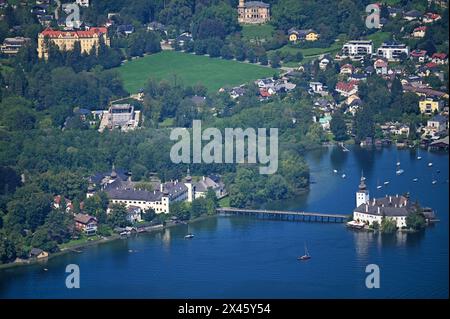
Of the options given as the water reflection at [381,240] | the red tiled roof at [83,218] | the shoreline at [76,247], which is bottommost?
the shoreline at [76,247]

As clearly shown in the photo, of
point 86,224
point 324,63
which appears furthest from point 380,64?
point 86,224

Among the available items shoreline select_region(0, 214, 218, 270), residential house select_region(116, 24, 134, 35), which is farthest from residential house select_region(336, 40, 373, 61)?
shoreline select_region(0, 214, 218, 270)

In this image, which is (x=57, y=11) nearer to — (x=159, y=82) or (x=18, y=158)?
(x=159, y=82)

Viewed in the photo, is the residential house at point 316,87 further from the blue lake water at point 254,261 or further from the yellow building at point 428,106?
the blue lake water at point 254,261

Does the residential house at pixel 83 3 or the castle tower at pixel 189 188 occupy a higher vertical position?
the residential house at pixel 83 3

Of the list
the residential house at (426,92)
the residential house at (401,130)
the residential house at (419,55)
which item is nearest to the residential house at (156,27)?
the residential house at (419,55)

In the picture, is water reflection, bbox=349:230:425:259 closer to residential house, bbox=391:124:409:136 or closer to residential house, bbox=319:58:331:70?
residential house, bbox=391:124:409:136
